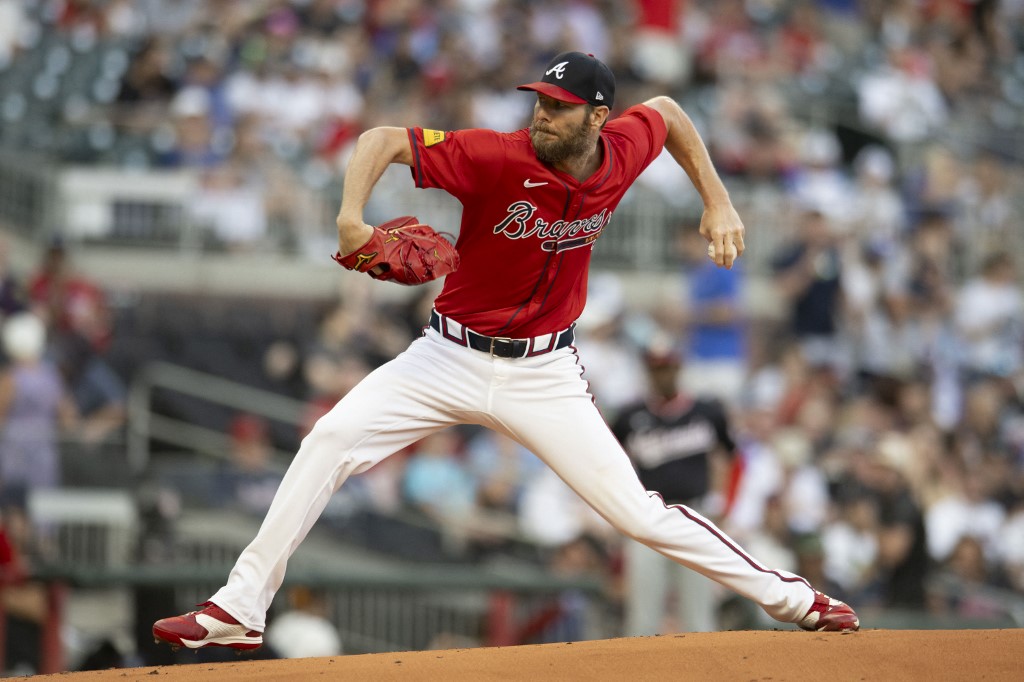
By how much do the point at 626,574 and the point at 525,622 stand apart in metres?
0.65

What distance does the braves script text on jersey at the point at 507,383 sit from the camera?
16.4 ft

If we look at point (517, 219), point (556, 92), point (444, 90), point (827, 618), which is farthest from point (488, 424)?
point (444, 90)

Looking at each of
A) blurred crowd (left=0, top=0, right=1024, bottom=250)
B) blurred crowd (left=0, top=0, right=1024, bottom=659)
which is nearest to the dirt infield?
blurred crowd (left=0, top=0, right=1024, bottom=659)

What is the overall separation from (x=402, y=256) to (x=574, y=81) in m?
0.85

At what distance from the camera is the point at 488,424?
5289mm

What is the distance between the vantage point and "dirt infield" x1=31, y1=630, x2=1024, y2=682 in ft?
16.5

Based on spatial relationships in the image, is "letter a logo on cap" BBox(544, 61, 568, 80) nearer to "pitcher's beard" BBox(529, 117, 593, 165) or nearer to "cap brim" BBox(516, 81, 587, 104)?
"cap brim" BBox(516, 81, 587, 104)

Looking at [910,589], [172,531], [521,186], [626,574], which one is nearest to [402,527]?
[172,531]

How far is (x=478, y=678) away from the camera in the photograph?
4.97m

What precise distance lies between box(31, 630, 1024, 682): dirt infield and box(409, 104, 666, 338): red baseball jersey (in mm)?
1152

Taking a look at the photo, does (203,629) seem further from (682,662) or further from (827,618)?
(827,618)

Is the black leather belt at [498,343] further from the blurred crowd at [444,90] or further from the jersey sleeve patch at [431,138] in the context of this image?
the blurred crowd at [444,90]

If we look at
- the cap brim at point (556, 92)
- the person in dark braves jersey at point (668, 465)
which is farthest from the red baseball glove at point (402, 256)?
the person in dark braves jersey at point (668, 465)

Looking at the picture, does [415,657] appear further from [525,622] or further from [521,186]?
[525,622]
